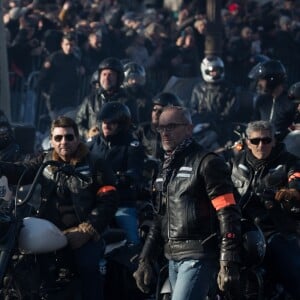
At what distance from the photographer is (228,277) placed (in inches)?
239

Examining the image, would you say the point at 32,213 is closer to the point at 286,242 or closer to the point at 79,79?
the point at 286,242

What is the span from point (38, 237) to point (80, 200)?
0.70 meters

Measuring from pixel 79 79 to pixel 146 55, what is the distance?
159cm

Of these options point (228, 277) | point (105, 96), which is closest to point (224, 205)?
point (228, 277)

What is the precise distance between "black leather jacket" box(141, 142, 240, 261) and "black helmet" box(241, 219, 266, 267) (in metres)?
0.50

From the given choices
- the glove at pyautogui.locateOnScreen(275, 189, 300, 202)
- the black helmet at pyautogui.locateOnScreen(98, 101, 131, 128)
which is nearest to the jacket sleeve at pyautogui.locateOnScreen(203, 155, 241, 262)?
the glove at pyautogui.locateOnScreen(275, 189, 300, 202)

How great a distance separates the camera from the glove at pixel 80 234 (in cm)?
739

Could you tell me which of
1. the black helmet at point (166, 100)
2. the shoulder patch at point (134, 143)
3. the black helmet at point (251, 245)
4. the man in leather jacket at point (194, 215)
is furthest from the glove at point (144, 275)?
the black helmet at point (166, 100)

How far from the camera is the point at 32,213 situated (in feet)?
25.0

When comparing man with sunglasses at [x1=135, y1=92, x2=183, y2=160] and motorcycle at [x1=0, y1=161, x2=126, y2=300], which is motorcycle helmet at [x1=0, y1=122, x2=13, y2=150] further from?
motorcycle at [x1=0, y1=161, x2=126, y2=300]

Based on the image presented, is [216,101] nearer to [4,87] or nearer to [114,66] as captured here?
[114,66]

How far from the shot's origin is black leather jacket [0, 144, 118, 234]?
7.56m

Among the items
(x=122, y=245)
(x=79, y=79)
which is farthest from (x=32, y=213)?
(x=79, y=79)

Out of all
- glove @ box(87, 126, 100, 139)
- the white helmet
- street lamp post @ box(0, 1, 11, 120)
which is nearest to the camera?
the white helmet
